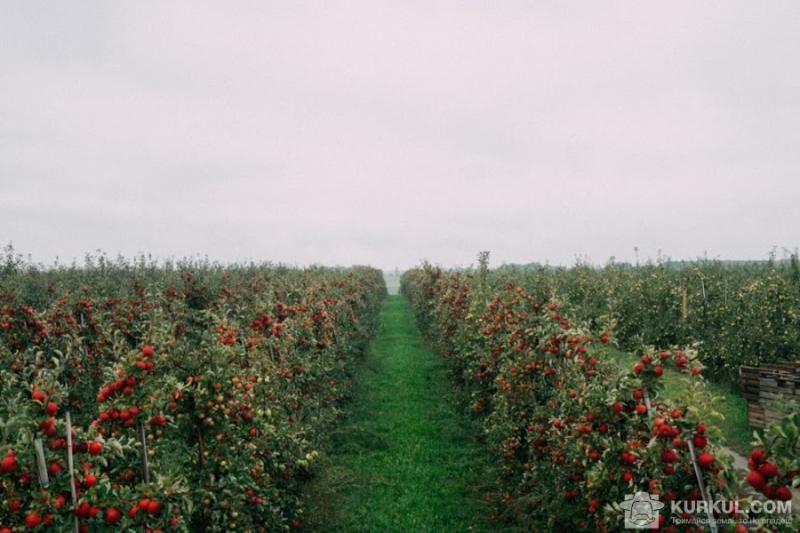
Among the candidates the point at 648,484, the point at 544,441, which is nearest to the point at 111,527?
the point at 648,484

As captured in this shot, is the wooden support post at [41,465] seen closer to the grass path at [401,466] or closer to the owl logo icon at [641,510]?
the owl logo icon at [641,510]

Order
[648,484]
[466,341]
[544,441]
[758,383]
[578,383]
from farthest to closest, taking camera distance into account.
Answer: [466,341], [758,383], [544,441], [578,383], [648,484]

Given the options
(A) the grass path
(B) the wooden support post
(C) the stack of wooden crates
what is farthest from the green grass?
(B) the wooden support post

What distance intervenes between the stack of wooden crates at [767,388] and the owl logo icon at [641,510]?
251 inches

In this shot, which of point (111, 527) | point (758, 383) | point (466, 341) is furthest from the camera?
point (466, 341)

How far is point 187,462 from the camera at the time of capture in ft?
13.7

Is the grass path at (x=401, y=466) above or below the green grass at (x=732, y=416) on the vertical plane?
below

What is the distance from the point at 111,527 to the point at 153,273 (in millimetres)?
19222

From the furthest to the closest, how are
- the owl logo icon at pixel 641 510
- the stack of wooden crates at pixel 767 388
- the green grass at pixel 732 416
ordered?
the green grass at pixel 732 416
the stack of wooden crates at pixel 767 388
the owl logo icon at pixel 641 510

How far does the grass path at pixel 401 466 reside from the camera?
6.48 metres

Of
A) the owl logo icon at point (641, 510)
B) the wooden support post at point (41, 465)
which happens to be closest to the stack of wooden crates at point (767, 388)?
the owl logo icon at point (641, 510)

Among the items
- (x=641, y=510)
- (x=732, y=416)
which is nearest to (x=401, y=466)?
(x=641, y=510)

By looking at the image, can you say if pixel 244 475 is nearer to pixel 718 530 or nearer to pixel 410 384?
pixel 718 530

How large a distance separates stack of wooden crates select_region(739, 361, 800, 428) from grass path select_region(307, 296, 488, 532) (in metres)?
5.08
